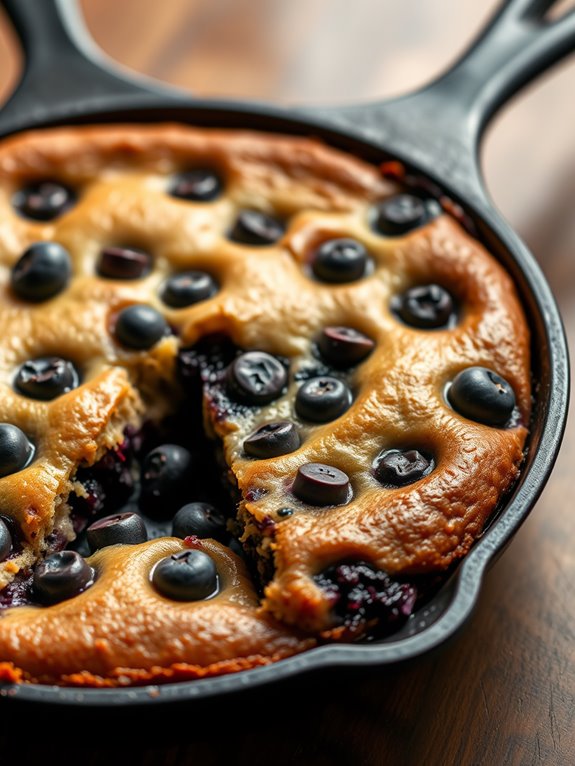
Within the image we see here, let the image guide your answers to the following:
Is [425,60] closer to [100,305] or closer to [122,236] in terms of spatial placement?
[122,236]

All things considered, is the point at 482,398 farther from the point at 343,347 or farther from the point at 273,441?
the point at 273,441

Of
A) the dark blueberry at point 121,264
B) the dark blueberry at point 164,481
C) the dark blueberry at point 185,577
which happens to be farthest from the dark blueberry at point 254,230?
the dark blueberry at point 185,577

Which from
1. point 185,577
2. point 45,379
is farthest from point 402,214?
point 185,577

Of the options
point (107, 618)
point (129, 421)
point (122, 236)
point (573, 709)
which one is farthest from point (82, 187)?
point (573, 709)

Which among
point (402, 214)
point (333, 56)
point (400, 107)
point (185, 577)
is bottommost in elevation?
point (185, 577)

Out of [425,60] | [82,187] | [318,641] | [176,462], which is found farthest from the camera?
[425,60]

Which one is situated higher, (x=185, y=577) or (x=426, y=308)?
(x=426, y=308)
